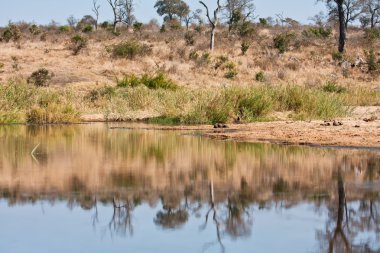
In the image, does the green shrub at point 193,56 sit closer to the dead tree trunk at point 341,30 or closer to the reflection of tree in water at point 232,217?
the dead tree trunk at point 341,30

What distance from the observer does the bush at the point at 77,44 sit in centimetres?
4891

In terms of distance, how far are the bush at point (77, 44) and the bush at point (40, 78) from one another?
1072 cm

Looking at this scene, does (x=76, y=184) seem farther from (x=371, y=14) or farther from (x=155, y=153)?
(x=371, y=14)

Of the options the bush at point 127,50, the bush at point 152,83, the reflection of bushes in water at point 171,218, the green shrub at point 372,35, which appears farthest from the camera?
the green shrub at point 372,35

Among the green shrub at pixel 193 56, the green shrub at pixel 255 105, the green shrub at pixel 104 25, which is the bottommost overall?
the green shrub at pixel 255 105

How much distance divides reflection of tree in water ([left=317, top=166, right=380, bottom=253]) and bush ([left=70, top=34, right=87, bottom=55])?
42.2 m

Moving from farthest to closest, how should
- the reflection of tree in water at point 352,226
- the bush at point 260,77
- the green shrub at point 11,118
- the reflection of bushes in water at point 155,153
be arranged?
the bush at point 260,77
the green shrub at point 11,118
the reflection of bushes in water at point 155,153
the reflection of tree in water at point 352,226

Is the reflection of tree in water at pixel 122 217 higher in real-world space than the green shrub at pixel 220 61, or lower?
lower

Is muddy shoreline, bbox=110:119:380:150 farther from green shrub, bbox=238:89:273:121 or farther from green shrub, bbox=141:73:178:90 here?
→ green shrub, bbox=141:73:178:90

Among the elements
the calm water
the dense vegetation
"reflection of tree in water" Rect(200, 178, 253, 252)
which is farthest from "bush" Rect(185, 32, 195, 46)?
"reflection of tree in water" Rect(200, 178, 253, 252)

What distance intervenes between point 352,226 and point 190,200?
207 centimetres

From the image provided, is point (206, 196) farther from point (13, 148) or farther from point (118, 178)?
point (13, 148)

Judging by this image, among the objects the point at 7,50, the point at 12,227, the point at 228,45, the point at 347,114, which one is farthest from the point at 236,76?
the point at 12,227

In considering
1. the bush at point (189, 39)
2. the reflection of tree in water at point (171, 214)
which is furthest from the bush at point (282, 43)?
the reflection of tree in water at point (171, 214)
